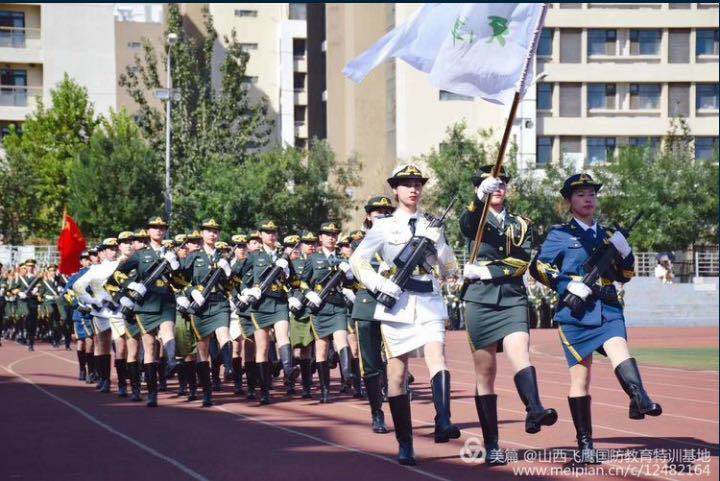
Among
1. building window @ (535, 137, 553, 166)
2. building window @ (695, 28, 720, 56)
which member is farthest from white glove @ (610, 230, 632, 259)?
building window @ (695, 28, 720, 56)

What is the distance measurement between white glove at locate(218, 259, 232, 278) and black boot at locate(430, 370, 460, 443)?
23.3 ft

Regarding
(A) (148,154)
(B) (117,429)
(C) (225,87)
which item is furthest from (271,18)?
(B) (117,429)

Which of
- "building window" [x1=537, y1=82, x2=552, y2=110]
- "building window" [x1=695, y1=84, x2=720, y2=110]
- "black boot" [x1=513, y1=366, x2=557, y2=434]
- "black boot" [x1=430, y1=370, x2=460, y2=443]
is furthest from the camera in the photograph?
"building window" [x1=695, y1=84, x2=720, y2=110]

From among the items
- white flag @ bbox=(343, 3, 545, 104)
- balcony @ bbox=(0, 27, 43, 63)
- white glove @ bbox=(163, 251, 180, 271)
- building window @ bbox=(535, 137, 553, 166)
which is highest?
balcony @ bbox=(0, 27, 43, 63)

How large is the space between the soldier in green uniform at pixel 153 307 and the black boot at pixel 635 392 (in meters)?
7.65

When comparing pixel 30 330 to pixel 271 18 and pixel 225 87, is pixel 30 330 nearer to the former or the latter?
pixel 225 87

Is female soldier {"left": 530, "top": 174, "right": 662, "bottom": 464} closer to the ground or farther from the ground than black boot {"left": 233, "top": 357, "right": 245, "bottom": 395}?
farther from the ground

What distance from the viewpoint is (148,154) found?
51656mm

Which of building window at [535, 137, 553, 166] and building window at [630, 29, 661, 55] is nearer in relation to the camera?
building window at [535, 137, 553, 166]

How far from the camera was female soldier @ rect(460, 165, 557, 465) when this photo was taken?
987 centimetres

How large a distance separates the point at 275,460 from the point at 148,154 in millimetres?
42022

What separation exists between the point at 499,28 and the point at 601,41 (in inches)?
2257

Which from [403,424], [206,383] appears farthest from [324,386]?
[403,424]

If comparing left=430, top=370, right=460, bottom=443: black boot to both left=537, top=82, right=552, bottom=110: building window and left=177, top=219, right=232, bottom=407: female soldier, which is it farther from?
left=537, top=82, right=552, bottom=110: building window
